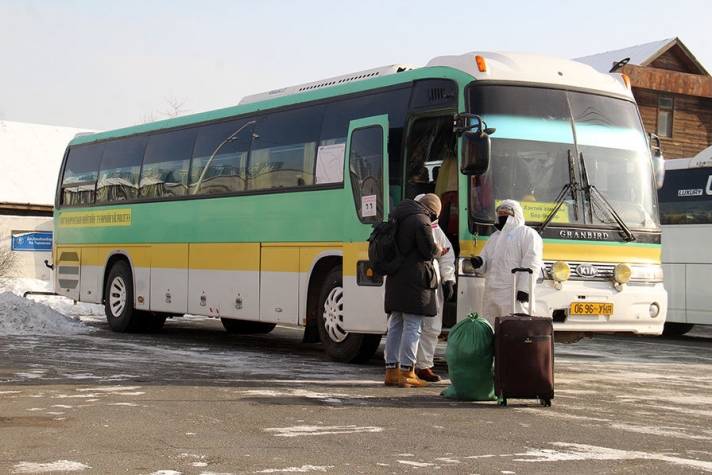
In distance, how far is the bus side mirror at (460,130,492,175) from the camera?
10.9 meters

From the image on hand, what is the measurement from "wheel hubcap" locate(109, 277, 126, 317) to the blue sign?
20931mm

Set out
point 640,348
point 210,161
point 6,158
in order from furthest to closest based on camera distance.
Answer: point 6,158, point 640,348, point 210,161

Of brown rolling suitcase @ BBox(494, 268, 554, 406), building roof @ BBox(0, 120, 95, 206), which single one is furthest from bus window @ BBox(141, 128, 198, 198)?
building roof @ BBox(0, 120, 95, 206)

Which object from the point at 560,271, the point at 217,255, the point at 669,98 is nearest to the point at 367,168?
the point at 560,271

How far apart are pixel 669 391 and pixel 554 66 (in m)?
3.82

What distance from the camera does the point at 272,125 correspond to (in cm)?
1498

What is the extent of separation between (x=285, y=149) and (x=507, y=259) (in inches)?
186

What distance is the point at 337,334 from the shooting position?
43.5 ft

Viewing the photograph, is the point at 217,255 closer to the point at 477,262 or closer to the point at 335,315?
the point at 335,315

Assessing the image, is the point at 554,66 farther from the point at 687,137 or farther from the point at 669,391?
the point at 687,137

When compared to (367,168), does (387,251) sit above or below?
below

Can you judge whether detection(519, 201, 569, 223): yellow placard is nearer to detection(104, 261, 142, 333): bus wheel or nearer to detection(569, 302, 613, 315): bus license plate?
detection(569, 302, 613, 315): bus license plate

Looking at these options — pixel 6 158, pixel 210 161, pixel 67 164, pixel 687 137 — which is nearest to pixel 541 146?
pixel 210 161

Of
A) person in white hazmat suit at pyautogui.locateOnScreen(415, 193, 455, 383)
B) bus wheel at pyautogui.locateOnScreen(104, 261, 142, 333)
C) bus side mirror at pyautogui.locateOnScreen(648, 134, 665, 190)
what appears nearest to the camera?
person in white hazmat suit at pyautogui.locateOnScreen(415, 193, 455, 383)
